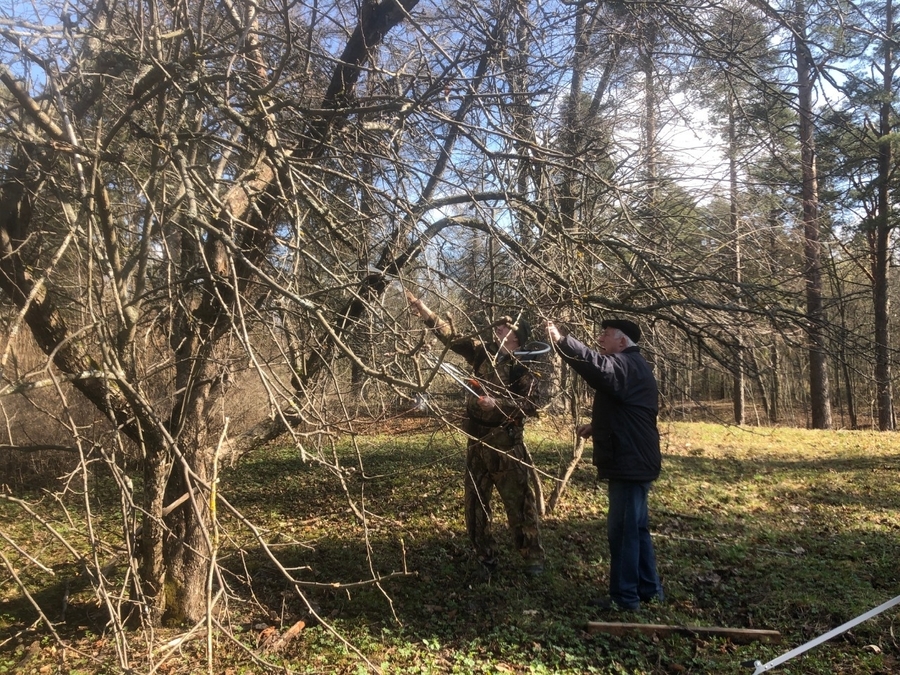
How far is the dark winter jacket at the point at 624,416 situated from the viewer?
4.12m

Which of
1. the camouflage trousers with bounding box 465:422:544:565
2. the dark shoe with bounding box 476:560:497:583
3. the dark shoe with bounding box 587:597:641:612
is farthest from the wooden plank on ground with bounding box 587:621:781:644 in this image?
the dark shoe with bounding box 476:560:497:583

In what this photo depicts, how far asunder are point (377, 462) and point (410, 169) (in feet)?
20.2

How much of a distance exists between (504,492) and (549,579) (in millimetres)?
765

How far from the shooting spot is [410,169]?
3637mm

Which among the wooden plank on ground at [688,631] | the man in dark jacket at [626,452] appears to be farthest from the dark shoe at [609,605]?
the wooden plank on ground at [688,631]

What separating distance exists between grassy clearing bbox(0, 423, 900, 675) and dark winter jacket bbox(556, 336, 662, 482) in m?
0.88

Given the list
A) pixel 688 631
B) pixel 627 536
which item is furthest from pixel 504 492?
pixel 688 631

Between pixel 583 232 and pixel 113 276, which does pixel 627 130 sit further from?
pixel 113 276

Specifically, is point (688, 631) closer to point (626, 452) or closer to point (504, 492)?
point (626, 452)

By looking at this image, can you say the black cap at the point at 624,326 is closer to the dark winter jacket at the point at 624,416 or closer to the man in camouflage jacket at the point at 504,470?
the dark winter jacket at the point at 624,416

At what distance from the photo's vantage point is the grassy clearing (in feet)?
12.2

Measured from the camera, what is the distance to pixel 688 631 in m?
3.88

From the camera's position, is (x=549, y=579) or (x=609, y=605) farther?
(x=549, y=579)

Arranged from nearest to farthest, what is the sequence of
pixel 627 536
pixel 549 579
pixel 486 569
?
pixel 627 536 < pixel 549 579 < pixel 486 569
